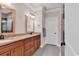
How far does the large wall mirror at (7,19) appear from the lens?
292 centimetres

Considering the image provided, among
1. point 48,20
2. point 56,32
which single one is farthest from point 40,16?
point 56,32

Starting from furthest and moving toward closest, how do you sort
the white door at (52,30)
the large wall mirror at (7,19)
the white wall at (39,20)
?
the white door at (52,30) → the white wall at (39,20) → the large wall mirror at (7,19)

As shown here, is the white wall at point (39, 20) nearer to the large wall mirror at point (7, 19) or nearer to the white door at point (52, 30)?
the white door at point (52, 30)

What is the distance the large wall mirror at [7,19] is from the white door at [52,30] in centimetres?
349

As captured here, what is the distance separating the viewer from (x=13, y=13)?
352 cm

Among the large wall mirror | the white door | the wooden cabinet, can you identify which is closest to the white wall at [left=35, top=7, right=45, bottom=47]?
the white door

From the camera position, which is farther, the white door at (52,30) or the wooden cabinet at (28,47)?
the white door at (52,30)

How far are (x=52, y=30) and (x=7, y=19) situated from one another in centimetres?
388

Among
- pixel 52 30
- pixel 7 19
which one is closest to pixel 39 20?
pixel 52 30

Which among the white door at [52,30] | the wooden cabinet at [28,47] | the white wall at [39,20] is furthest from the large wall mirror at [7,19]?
the white door at [52,30]

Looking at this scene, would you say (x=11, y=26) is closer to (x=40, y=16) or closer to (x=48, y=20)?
(x=40, y=16)

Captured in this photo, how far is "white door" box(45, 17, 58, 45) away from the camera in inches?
251

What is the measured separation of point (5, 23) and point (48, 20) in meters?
4.06

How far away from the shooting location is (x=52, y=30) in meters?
6.57
